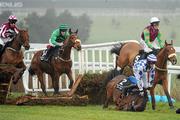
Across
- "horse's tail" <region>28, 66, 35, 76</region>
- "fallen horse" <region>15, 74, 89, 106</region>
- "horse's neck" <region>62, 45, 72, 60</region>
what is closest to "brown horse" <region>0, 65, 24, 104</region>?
"fallen horse" <region>15, 74, 89, 106</region>

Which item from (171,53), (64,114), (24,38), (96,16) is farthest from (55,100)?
(96,16)

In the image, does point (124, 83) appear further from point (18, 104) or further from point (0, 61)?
point (0, 61)

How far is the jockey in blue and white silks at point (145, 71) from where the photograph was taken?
47.9 feet

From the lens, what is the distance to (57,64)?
17750mm

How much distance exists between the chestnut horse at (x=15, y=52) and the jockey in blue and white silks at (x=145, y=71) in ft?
10.6

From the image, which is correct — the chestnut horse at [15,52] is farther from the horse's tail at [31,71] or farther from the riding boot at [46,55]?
the horse's tail at [31,71]

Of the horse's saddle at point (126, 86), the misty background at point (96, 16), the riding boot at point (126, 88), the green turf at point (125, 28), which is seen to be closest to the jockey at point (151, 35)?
the horse's saddle at point (126, 86)

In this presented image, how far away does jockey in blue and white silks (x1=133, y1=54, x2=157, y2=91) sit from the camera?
1461 cm

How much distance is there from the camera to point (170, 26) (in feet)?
126

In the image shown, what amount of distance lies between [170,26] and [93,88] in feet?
71.8

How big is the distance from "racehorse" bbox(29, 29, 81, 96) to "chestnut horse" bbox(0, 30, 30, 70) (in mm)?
1073

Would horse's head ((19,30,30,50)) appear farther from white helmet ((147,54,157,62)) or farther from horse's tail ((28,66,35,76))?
white helmet ((147,54,157,62))

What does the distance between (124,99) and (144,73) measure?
31.4 inches

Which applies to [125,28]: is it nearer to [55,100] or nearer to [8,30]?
[8,30]
